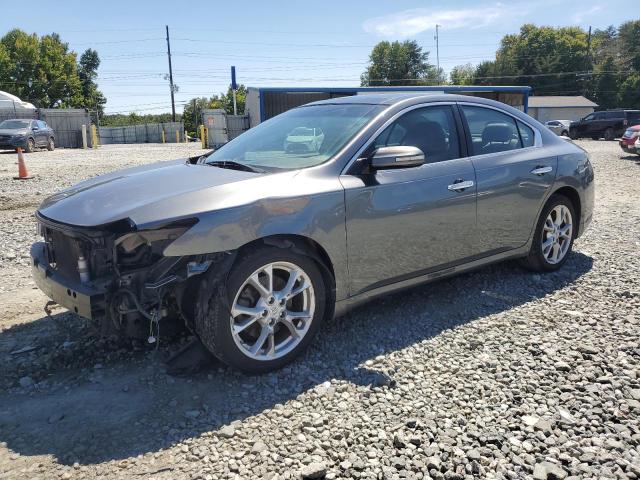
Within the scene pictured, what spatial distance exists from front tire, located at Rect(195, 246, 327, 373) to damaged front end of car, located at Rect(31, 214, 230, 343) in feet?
0.50

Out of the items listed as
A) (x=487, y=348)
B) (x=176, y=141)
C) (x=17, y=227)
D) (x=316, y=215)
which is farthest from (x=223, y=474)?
(x=176, y=141)

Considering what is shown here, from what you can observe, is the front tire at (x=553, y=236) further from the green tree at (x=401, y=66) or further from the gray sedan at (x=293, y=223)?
the green tree at (x=401, y=66)

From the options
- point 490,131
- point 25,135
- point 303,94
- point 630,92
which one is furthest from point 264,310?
point 630,92

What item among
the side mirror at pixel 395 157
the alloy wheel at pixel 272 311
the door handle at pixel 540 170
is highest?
the side mirror at pixel 395 157

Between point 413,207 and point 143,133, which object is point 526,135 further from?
point 143,133

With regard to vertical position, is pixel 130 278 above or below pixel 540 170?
below

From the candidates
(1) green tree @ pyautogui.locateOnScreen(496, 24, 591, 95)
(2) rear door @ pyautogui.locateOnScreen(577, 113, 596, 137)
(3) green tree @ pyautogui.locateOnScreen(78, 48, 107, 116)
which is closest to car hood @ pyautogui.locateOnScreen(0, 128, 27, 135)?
(2) rear door @ pyautogui.locateOnScreen(577, 113, 596, 137)

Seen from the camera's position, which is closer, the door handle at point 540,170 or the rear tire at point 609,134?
the door handle at point 540,170

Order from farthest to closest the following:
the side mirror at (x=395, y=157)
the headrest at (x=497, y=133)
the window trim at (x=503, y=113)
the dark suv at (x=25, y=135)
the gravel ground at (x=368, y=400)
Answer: the dark suv at (x=25, y=135) → the headrest at (x=497, y=133) → the window trim at (x=503, y=113) → the side mirror at (x=395, y=157) → the gravel ground at (x=368, y=400)

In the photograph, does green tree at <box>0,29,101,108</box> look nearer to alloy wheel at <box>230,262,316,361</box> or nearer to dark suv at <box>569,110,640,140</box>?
dark suv at <box>569,110,640,140</box>

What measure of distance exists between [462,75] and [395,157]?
10352cm

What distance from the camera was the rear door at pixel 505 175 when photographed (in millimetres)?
4426

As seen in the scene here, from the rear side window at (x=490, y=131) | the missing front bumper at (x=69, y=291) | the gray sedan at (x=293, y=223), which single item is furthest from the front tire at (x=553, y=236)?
the missing front bumper at (x=69, y=291)

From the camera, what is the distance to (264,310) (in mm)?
3283
